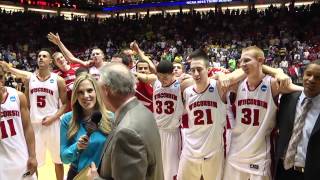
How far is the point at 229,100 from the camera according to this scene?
4.32 meters

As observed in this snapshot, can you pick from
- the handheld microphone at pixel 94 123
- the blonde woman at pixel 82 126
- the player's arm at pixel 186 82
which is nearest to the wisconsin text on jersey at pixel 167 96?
the player's arm at pixel 186 82

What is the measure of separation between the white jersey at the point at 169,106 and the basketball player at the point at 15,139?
1.87 metres

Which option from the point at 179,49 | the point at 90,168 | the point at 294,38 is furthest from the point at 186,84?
the point at 179,49

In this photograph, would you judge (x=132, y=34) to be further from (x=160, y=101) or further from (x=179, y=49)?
(x=160, y=101)

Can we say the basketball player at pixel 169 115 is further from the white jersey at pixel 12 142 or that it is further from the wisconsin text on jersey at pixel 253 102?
the white jersey at pixel 12 142

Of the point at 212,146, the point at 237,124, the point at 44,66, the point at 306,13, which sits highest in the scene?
the point at 306,13

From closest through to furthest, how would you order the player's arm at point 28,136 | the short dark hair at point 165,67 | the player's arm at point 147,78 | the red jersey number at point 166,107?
1. the player's arm at point 28,136
2. the short dark hair at point 165,67
3. the red jersey number at point 166,107
4. the player's arm at point 147,78

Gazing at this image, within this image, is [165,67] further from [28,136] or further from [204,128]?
[28,136]

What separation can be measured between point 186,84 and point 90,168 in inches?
112

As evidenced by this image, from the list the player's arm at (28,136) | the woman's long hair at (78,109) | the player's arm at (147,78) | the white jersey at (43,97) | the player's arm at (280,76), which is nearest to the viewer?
the woman's long hair at (78,109)

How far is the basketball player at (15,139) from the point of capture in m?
3.63

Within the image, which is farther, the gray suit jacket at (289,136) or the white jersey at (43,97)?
the white jersey at (43,97)

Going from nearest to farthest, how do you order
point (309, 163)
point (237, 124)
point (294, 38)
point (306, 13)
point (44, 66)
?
point (309, 163), point (237, 124), point (44, 66), point (294, 38), point (306, 13)

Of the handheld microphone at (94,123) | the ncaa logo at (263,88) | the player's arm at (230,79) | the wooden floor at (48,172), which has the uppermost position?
the player's arm at (230,79)
